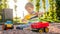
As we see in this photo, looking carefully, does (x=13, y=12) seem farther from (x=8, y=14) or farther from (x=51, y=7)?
(x=51, y=7)

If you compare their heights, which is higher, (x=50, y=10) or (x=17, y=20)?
(x=50, y=10)

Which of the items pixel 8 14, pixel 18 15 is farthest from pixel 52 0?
pixel 8 14

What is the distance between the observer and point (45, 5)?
557 cm

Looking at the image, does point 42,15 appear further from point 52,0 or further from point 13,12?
point 13,12

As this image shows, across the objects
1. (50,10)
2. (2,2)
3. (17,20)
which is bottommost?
(17,20)

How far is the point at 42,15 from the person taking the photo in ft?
18.0

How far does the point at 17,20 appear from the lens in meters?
5.54

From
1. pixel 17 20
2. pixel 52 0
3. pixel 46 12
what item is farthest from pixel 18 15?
pixel 52 0

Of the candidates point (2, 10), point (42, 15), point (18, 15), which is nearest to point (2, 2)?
point (2, 10)

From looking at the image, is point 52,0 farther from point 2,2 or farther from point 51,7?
point 2,2

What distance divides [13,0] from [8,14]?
1.95ft

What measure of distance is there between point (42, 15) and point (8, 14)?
1356 mm

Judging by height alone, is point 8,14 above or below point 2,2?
below

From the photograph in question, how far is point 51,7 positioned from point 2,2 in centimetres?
200
